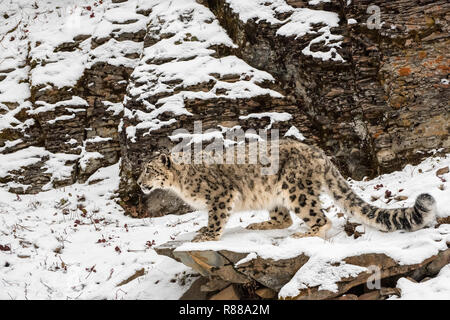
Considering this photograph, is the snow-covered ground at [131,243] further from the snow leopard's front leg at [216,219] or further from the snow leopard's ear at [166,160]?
the snow leopard's ear at [166,160]

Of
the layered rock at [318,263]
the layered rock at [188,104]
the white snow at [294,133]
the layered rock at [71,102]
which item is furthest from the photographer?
the layered rock at [71,102]

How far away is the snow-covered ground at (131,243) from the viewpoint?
21.6 feet

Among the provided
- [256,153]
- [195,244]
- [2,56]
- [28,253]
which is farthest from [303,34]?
[2,56]

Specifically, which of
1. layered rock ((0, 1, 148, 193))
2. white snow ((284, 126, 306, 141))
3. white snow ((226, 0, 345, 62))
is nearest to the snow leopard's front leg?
white snow ((284, 126, 306, 141))

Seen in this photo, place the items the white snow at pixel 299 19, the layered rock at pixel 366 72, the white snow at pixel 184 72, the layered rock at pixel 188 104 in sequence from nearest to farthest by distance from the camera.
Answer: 1. the layered rock at pixel 366 72
2. the white snow at pixel 299 19
3. the layered rock at pixel 188 104
4. the white snow at pixel 184 72

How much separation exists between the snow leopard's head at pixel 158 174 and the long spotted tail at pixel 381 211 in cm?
335

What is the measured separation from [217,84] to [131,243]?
6.00m

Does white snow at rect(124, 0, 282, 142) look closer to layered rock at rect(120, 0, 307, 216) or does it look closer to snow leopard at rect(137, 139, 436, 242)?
layered rock at rect(120, 0, 307, 216)

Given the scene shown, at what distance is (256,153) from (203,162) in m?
1.17

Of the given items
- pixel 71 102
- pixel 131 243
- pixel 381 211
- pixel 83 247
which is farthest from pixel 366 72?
pixel 71 102

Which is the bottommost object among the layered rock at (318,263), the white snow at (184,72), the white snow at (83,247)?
the white snow at (83,247)

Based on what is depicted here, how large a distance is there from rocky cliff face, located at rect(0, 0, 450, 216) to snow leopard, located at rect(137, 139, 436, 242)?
4.49m

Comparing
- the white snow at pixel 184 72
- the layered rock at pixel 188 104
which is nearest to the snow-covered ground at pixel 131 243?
the layered rock at pixel 188 104

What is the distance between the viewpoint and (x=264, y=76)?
13.9 meters
